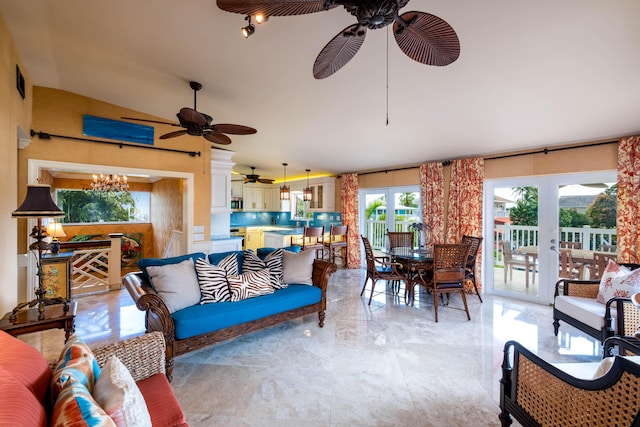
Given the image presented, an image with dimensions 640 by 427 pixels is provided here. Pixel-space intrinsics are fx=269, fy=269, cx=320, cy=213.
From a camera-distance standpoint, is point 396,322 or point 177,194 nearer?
point 396,322

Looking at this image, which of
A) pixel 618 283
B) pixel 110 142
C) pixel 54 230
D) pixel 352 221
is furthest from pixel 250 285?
pixel 352 221

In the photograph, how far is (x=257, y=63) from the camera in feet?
8.52

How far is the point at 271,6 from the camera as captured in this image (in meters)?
1.20

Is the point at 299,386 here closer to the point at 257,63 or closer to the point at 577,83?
the point at 257,63

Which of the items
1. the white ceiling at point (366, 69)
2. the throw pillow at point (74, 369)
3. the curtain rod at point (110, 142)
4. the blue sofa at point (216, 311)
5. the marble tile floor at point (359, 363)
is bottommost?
the marble tile floor at point (359, 363)

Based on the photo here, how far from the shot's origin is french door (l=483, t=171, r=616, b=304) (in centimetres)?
372

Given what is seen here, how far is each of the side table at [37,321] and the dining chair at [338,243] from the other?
4256 mm

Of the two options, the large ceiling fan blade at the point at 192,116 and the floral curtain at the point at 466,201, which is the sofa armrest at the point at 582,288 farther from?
the large ceiling fan blade at the point at 192,116

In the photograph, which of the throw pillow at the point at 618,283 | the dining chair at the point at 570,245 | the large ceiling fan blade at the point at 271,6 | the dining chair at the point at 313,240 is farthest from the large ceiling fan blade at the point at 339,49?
the dining chair at the point at 570,245

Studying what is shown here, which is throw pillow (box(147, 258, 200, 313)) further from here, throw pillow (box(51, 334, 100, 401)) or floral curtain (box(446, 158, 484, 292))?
floral curtain (box(446, 158, 484, 292))

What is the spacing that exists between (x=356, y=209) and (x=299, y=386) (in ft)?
15.3

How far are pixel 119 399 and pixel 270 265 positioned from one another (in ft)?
7.48

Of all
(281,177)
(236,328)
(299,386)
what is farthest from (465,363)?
(281,177)

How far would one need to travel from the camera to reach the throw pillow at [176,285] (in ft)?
8.00
